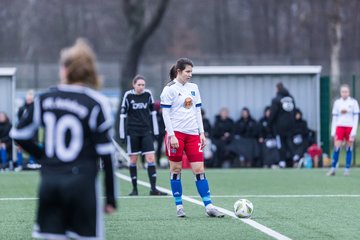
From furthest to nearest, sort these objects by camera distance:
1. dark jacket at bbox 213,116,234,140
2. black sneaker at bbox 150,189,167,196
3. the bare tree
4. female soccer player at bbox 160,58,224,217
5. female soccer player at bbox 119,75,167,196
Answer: the bare tree
dark jacket at bbox 213,116,234,140
female soccer player at bbox 119,75,167,196
black sneaker at bbox 150,189,167,196
female soccer player at bbox 160,58,224,217

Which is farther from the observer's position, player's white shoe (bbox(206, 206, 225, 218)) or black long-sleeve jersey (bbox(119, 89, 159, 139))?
black long-sleeve jersey (bbox(119, 89, 159, 139))

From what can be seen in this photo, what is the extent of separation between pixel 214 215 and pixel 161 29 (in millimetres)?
56736

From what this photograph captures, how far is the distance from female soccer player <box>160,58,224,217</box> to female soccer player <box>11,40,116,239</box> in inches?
218

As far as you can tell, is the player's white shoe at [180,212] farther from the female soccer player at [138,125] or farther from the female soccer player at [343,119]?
the female soccer player at [343,119]

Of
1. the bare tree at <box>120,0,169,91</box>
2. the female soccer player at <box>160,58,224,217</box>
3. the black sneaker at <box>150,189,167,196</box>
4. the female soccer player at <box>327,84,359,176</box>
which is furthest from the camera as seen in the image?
the bare tree at <box>120,0,169,91</box>

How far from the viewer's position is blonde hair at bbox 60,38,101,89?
6613 millimetres

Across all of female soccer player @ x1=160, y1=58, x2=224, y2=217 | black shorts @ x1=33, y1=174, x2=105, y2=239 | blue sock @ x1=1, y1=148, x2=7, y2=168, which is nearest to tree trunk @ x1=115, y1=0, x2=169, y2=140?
blue sock @ x1=1, y1=148, x2=7, y2=168

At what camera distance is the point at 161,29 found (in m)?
68.5

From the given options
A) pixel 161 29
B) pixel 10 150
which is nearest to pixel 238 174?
pixel 10 150

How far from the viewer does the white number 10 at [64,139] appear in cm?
666

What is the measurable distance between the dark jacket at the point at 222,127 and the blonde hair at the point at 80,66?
18.8 meters

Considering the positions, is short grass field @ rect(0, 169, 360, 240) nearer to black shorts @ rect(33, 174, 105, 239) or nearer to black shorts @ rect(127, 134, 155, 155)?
black shorts @ rect(127, 134, 155, 155)

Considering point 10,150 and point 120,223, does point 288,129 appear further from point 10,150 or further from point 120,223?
point 120,223

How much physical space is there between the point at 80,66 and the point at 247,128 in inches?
753
